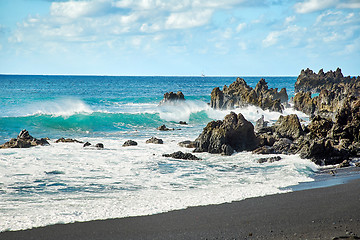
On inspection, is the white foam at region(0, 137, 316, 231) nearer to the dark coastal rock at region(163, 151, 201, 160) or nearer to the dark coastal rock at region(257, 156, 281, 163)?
the dark coastal rock at region(257, 156, 281, 163)

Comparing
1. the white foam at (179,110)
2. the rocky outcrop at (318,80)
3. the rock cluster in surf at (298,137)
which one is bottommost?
the white foam at (179,110)

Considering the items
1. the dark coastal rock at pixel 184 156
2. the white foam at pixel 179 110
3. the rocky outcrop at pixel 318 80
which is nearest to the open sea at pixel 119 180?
the dark coastal rock at pixel 184 156

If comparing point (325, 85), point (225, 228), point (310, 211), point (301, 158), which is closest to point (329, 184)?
point (310, 211)

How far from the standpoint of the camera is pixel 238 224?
804cm

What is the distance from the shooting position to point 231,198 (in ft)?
33.0

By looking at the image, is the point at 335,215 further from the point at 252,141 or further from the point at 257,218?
the point at 252,141

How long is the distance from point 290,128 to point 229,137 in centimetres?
405

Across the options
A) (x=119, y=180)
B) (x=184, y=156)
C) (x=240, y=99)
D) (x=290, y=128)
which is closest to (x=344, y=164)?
(x=290, y=128)

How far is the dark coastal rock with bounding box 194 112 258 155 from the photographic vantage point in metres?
17.7

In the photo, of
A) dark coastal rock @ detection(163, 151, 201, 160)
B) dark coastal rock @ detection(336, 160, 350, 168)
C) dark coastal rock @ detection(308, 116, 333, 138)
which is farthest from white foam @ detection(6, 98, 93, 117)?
dark coastal rock @ detection(336, 160, 350, 168)

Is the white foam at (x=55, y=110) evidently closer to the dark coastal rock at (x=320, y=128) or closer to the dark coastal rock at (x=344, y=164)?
the dark coastal rock at (x=320, y=128)

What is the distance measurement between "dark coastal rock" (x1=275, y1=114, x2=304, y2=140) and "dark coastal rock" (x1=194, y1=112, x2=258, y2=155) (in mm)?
2537

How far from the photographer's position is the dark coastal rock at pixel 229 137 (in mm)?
17719

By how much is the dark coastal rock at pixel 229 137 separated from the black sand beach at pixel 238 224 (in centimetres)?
800
